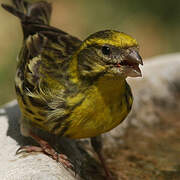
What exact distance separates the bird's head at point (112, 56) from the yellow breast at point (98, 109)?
4.1 inches

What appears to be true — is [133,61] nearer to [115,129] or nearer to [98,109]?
[98,109]

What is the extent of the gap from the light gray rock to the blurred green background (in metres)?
2.44

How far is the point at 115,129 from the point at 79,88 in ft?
3.59

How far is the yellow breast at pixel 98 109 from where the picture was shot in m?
3.09

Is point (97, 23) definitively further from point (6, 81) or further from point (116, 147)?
point (116, 147)

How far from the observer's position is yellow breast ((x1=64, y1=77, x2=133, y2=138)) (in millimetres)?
3086

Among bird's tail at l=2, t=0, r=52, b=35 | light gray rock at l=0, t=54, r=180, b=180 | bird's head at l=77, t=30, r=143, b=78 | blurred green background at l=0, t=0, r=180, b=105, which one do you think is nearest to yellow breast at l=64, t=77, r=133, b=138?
bird's head at l=77, t=30, r=143, b=78

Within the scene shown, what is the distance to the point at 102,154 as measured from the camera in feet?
12.4

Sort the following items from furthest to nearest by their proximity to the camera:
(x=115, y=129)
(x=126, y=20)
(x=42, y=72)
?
1. (x=126, y=20)
2. (x=115, y=129)
3. (x=42, y=72)

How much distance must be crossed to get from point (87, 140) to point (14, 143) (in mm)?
811

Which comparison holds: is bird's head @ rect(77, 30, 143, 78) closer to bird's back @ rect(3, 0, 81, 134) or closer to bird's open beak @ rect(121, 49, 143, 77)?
bird's open beak @ rect(121, 49, 143, 77)

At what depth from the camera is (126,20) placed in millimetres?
7555

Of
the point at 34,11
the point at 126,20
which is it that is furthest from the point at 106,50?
the point at 126,20

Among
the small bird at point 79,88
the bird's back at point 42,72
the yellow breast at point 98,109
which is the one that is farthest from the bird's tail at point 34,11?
the yellow breast at point 98,109
